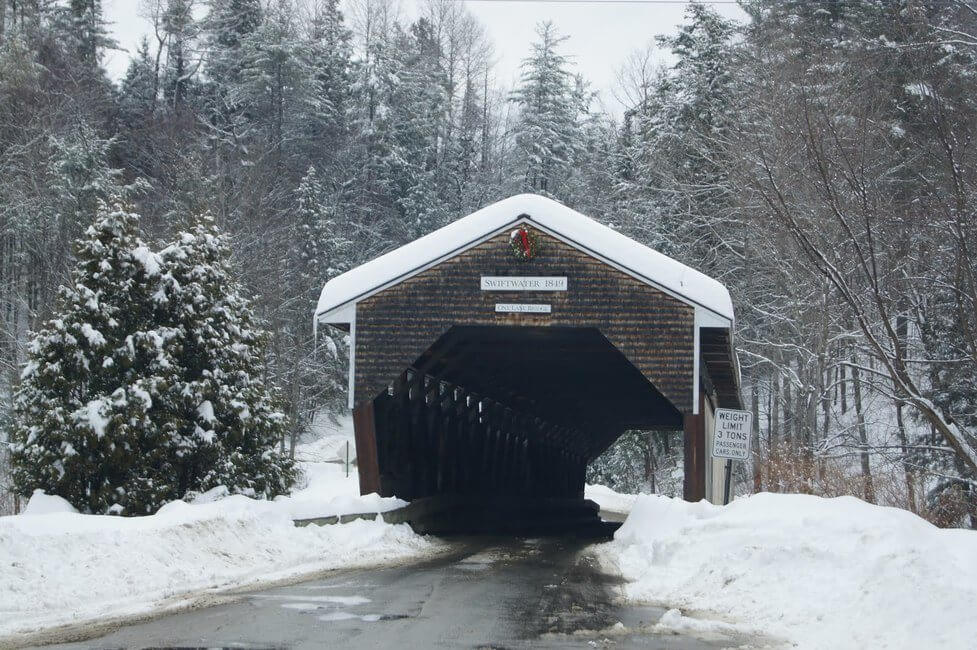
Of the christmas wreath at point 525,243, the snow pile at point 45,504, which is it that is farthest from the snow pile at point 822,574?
the snow pile at point 45,504

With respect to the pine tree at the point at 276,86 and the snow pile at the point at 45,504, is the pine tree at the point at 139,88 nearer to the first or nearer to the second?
the pine tree at the point at 276,86

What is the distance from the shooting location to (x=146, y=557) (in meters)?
9.88

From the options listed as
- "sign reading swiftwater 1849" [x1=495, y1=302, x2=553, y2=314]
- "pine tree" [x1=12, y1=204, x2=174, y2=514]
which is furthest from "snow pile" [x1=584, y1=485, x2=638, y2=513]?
"pine tree" [x1=12, y1=204, x2=174, y2=514]

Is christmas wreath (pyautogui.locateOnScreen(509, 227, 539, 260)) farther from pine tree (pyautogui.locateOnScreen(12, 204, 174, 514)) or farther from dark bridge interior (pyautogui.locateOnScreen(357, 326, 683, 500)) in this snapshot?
pine tree (pyautogui.locateOnScreen(12, 204, 174, 514))

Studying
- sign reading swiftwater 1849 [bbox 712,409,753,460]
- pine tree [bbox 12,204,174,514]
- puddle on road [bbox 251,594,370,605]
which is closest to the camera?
puddle on road [bbox 251,594,370,605]

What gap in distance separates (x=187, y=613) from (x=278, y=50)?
46885mm

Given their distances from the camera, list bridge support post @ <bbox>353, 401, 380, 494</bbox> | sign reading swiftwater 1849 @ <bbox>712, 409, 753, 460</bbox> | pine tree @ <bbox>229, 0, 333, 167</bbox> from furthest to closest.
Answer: pine tree @ <bbox>229, 0, 333, 167</bbox> < bridge support post @ <bbox>353, 401, 380, 494</bbox> < sign reading swiftwater 1849 @ <bbox>712, 409, 753, 460</bbox>

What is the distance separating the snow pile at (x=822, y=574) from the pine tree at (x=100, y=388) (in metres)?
7.38

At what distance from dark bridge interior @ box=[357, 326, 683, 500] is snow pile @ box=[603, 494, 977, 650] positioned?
22.4ft

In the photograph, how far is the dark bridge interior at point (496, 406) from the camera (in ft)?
64.4

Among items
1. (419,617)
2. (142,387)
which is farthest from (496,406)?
(419,617)

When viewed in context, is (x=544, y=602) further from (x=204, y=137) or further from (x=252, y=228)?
(x=204, y=137)

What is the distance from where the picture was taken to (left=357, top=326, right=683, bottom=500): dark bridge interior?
19641mm

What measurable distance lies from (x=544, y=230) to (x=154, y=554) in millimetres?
8825
